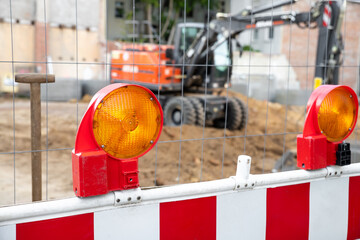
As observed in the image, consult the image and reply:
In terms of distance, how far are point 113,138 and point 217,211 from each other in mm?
575

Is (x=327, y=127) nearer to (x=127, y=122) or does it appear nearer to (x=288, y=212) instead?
(x=288, y=212)

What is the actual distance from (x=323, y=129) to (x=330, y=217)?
451 millimetres

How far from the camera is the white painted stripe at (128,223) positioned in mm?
1543

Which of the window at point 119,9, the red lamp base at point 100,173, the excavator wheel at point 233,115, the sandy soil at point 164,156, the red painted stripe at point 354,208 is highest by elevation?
the window at point 119,9

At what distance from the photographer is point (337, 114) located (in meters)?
2.10

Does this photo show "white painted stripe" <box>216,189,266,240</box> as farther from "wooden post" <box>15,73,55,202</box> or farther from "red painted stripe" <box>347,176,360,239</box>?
"wooden post" <box>15,73,55,202</box>

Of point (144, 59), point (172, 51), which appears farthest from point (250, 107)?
point (144, 59)

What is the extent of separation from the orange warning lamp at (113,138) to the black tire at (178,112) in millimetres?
8152

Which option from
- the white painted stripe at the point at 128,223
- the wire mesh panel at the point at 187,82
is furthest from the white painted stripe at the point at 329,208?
the white painted stripe at the point at 128,223

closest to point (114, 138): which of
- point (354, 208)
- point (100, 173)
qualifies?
point (100, 173)

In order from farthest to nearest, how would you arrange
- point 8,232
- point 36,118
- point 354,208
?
point 36,118, point 354,208, point 8,232

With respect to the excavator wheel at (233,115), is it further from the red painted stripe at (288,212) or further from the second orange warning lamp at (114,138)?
the second orange warning lamp at (114,138)

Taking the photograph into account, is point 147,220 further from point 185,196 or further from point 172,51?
point 172,51

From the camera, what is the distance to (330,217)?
2125 millimetres
